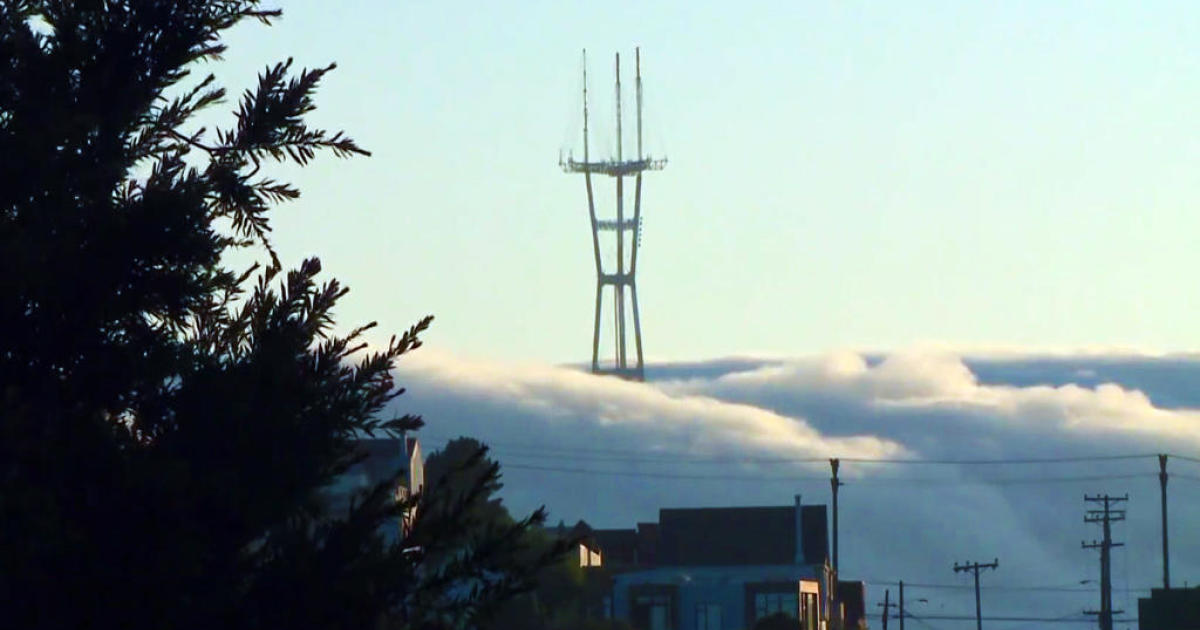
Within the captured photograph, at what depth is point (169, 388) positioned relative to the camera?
11188 millimetres

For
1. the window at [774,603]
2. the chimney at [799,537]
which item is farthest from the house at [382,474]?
the chimney at [799,537]

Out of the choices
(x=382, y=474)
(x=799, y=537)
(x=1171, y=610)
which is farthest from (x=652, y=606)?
(x=382, y=474)

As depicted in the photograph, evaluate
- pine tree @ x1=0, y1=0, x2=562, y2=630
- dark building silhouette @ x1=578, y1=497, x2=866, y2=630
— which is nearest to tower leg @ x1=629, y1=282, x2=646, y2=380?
dark building silhouette @ x1=578, y1=497, x2=866, y2=630

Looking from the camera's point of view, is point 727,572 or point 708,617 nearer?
point 708,617

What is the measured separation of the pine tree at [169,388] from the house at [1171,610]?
62.9 meters

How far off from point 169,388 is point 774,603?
71.7 metres

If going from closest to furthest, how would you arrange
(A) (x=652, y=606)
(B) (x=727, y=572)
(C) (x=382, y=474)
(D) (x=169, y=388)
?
1. (D) (x=169, y=388)
2. (C) (x=382, y=474)
3. (A) (x=652, y=606)
4. (B) (x=727, y=572)

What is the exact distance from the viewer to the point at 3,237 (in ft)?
35.5

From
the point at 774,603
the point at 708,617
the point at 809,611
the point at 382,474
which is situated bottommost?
the point at 708,617

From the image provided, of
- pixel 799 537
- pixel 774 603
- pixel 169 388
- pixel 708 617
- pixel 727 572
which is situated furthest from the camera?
pixel 799 537

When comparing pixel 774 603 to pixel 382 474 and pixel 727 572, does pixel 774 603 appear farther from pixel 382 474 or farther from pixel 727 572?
pixel 382 474

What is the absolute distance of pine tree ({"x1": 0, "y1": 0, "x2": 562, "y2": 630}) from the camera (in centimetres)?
1018

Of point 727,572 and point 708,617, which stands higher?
point 727,572

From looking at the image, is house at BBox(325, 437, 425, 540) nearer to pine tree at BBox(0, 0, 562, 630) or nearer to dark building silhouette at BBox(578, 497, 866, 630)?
pine tree at BBox(0, 0, 562, 630)
